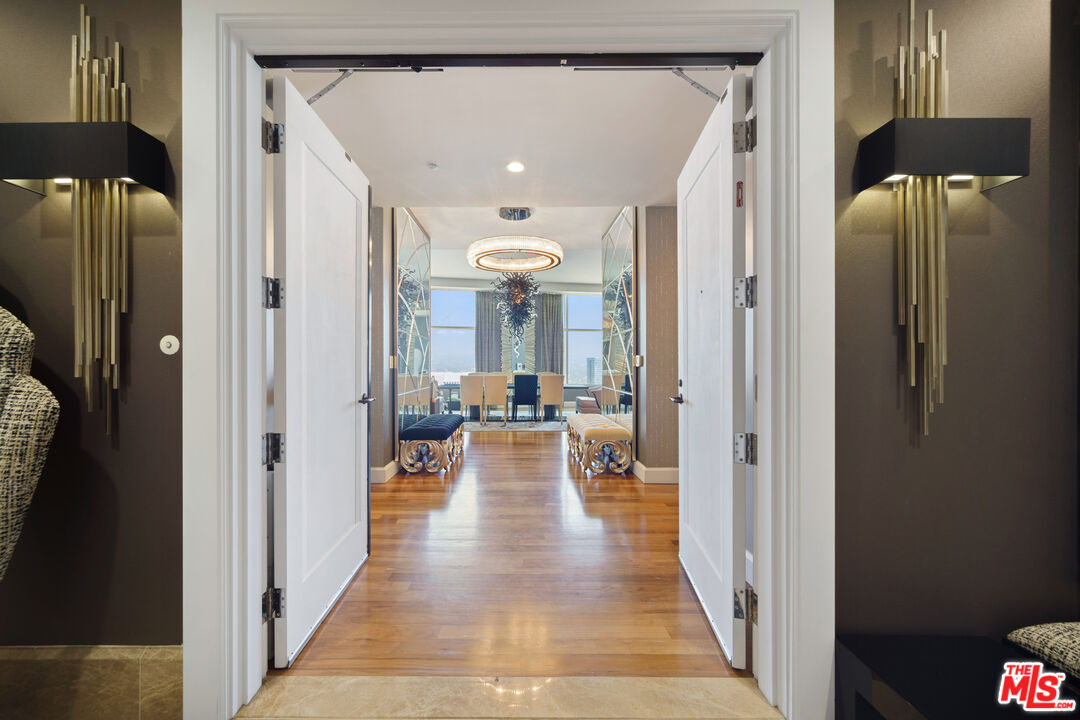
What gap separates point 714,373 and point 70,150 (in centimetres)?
218

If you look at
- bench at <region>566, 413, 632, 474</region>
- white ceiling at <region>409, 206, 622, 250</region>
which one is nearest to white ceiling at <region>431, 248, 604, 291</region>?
white ceiling at <region>409, 206, 622, 250</region>

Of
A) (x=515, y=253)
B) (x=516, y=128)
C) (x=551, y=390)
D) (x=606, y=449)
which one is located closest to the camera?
(x=516, y=128)

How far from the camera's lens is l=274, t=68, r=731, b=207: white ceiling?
7.60 feet

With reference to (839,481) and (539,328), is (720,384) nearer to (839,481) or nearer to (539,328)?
(839,481)

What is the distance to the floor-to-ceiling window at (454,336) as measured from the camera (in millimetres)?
10742

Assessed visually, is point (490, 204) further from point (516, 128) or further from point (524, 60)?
point (524, 60)

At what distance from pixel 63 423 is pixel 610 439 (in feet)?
12.5

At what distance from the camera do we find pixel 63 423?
4.87ft

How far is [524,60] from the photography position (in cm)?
162

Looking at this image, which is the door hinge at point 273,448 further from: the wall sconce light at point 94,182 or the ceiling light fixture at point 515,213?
the ceiling light fixture at point 515,213

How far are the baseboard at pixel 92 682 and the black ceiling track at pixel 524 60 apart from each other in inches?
Result: 75.1

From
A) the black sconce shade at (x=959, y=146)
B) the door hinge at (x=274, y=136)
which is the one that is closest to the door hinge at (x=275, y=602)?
the door hinge at (x=274, y=136)

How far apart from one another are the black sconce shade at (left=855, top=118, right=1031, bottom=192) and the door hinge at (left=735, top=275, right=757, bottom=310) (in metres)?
0.46

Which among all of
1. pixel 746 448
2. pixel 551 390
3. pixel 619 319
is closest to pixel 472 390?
pixel 551 390
